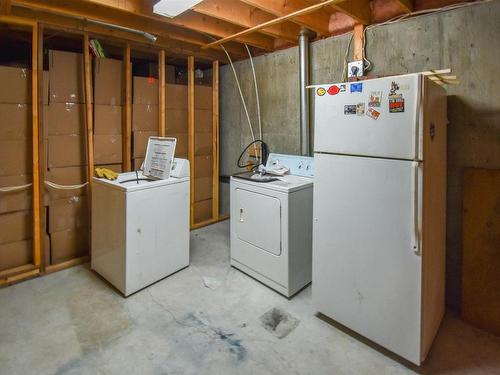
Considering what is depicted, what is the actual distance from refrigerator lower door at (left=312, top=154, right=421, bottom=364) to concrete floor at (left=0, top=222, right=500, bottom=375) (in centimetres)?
18

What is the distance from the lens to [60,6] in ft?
7.97

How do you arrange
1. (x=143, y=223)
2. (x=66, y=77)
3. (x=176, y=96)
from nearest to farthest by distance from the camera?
1. (x=143, y=223)
2. (x=66, y=77)
3. (x=176, y=96)

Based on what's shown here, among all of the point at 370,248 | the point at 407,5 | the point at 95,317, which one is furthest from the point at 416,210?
the point at 95,317

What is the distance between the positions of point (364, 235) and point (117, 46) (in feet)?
10.3

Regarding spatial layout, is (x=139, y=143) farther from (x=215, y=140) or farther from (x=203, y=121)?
(x=215, y=140)

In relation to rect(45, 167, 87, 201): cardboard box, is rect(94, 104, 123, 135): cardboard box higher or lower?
higher

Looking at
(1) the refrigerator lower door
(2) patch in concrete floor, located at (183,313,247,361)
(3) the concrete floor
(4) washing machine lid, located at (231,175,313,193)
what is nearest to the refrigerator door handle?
(1) the refrigerator lower door

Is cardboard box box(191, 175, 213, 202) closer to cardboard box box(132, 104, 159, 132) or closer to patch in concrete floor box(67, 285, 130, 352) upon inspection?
cardboard box box(132, 104, 159, 132)

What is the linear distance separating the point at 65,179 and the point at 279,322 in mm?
2331

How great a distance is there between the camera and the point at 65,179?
2.88 meters

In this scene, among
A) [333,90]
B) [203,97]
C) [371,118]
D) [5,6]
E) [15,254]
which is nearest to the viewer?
[371,118]

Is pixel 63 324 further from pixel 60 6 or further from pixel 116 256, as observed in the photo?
pixel 60 6

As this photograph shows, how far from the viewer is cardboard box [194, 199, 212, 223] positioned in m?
4.05

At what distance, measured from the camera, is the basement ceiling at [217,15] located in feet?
7.59
